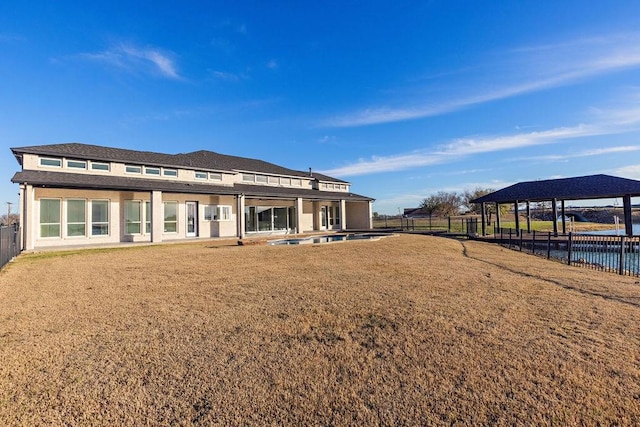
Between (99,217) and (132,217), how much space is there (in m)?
1.57

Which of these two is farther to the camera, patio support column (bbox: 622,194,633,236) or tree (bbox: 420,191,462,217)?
tree (bbox: 420,191,462,217)

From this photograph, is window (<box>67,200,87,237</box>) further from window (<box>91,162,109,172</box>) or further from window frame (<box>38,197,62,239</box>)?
window (<box>91,162,109,172</box>)

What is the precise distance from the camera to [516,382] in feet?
9.78

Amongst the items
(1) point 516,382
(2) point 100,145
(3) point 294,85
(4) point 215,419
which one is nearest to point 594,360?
(1) point 516,382

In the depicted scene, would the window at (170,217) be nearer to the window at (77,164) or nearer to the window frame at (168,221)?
the window frame at (168,221)

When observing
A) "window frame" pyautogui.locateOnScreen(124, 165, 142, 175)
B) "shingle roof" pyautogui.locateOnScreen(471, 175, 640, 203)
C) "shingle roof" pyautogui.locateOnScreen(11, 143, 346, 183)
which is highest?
"shingle roof" pyautogui.locateOnScreen(11, 143, 346, 183)

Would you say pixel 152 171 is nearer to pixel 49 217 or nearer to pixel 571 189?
pixel 49 217

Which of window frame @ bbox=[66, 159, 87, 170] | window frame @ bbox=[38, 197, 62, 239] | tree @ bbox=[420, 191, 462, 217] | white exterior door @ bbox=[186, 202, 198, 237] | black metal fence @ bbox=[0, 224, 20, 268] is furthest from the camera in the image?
tree @ bbox=[420, 191, 462, 217]

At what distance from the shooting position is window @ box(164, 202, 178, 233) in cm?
1884

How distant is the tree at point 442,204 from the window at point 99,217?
47057 mm

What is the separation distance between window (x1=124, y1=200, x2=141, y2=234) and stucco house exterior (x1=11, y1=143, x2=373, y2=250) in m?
0.05

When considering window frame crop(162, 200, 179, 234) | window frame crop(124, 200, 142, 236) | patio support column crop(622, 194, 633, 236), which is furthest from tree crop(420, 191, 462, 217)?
window frame crop(124, 200, 142, 236)

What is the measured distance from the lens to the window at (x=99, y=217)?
16281 mm

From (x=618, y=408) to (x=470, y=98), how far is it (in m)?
19.7
